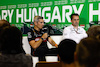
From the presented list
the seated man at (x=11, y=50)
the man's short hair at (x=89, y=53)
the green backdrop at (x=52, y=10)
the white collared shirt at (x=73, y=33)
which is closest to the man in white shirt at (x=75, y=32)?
the white collared shirt at (x=73, y=33)

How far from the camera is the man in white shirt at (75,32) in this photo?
3.26 metres

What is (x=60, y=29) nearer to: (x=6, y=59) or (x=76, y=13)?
(x=76, y=13)

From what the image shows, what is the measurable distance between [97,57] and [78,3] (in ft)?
10.3

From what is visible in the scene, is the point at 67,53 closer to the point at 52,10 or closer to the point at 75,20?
the point at 75,20

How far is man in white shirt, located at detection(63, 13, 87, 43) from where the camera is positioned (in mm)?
3257

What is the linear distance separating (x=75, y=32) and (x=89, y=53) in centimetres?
256

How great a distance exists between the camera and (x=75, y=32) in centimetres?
333

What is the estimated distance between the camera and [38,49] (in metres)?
2.96

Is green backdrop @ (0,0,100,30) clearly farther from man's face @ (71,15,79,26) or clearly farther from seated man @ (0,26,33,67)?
seated man @ (0,26,33,67)

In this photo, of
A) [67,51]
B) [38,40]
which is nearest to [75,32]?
[38,40]

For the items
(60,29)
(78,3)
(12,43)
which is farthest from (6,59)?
(78,3)

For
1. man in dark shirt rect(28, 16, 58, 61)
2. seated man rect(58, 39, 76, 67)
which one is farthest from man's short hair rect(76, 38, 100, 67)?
man in dark shirt rect(28, 16, 58, 61)

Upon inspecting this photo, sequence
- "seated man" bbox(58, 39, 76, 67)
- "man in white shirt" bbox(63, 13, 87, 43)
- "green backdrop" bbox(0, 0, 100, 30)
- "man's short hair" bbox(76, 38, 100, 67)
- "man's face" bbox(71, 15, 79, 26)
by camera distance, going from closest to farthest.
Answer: "man's short hair" bbox(76, 38, 100, 67), "seated man" bbox(58, 39, 76, 67), "man in white shirt" bbox(63, 13, 87, 43), "man's face" bbox(71, 15, 79, 26), "green backdrop" bbox(0, 0, 100, 30)

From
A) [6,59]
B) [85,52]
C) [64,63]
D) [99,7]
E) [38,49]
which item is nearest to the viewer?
[85,52]
